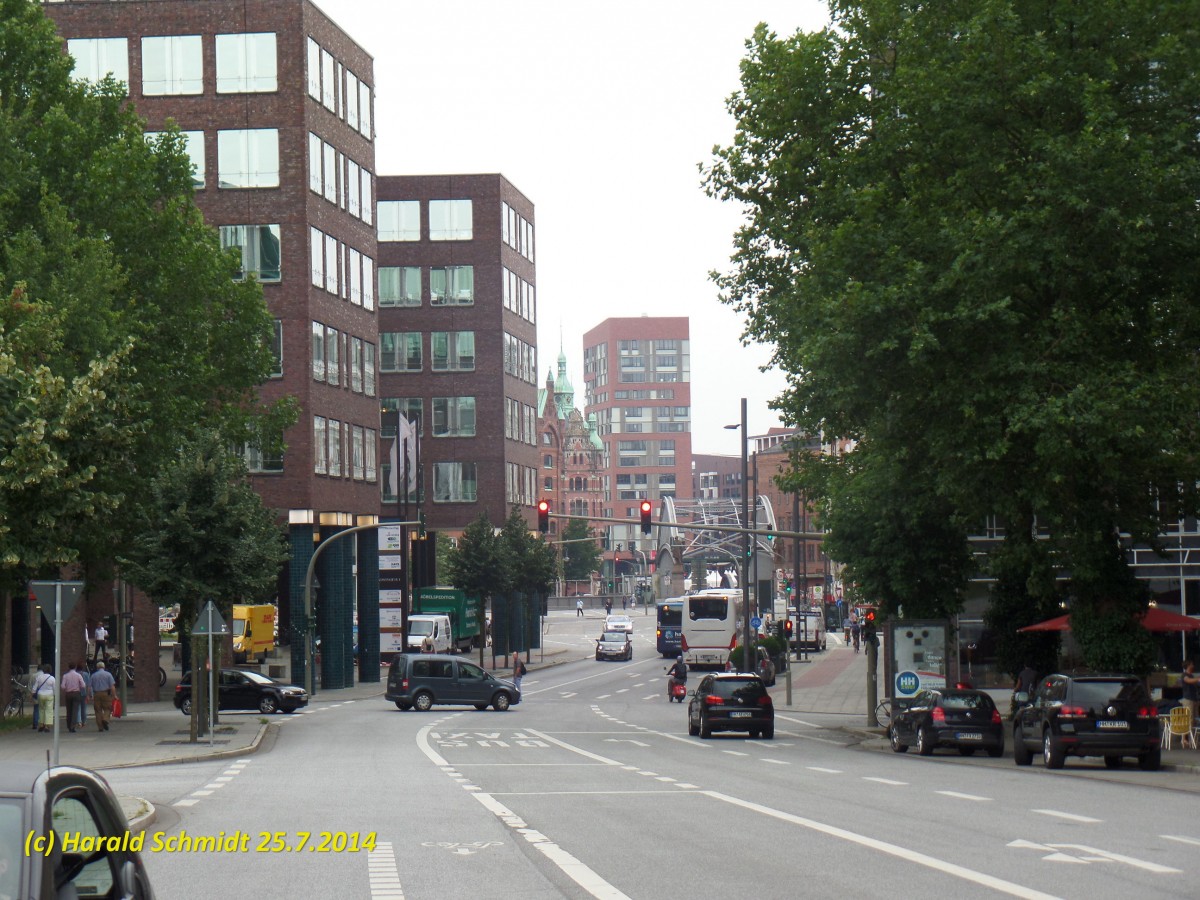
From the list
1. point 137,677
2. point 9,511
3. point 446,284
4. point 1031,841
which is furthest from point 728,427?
point 1031,841

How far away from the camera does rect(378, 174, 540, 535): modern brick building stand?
9594 cm

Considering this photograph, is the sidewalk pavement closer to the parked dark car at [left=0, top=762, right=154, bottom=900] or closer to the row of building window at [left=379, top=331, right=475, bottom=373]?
the parked dark car at [left=0, top=762, right=154, bottom=900]

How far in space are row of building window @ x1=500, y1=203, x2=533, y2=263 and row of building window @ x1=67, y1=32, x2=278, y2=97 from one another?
3580 centimetres

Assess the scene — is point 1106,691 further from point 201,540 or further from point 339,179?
point 339,179

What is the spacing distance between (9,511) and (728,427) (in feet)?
129

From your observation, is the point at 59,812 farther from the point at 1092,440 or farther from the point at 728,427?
the point at 728,427

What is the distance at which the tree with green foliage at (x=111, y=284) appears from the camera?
113 feet

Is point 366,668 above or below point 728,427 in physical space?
below

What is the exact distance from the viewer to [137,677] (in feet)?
178

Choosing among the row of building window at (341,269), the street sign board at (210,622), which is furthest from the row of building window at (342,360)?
the street sign board at (210,622)

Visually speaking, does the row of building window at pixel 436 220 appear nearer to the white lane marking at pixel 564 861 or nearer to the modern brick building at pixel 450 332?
the modern brick building at pixel 450 332

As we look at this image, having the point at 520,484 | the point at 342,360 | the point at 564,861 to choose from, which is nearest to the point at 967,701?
the point at 564,861

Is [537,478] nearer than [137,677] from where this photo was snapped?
No

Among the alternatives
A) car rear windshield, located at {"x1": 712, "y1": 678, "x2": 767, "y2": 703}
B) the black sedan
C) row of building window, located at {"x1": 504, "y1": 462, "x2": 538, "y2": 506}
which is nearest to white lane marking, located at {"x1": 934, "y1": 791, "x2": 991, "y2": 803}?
the black sedan
